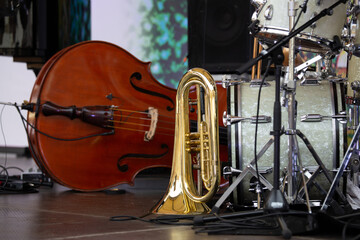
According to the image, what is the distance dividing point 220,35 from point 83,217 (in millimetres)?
1942

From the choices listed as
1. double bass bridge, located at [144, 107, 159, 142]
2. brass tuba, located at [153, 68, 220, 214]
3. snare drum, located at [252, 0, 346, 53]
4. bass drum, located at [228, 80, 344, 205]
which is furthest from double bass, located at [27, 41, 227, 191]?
snare drum, located at [252, 0, 346, 53]

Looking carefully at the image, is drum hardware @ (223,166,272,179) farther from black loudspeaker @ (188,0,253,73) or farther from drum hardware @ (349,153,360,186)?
black loudspeaker @ (188,0,253,73)

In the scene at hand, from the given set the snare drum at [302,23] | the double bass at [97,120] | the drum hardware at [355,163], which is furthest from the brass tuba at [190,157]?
the double bass at [97,120]

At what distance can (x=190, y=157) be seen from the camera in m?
2.01

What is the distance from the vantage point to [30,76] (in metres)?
7.11

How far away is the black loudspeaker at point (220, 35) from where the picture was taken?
3.51m

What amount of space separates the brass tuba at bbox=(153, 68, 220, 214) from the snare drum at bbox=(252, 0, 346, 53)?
0.96 ft

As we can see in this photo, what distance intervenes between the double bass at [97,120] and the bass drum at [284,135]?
58 centimetres

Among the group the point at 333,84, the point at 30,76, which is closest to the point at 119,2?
the point at 30,76

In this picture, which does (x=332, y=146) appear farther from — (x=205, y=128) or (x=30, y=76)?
(x=30, y=76)

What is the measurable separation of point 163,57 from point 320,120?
407 centimetres

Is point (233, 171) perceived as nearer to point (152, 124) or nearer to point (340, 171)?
point (340, 171)

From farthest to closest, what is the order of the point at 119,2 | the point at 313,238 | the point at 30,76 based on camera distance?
the point at 30,76, the point at 119,2, the point at 313,238

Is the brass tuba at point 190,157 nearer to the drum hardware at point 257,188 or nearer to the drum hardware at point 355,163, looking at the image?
the drum hardware at point 257,188
